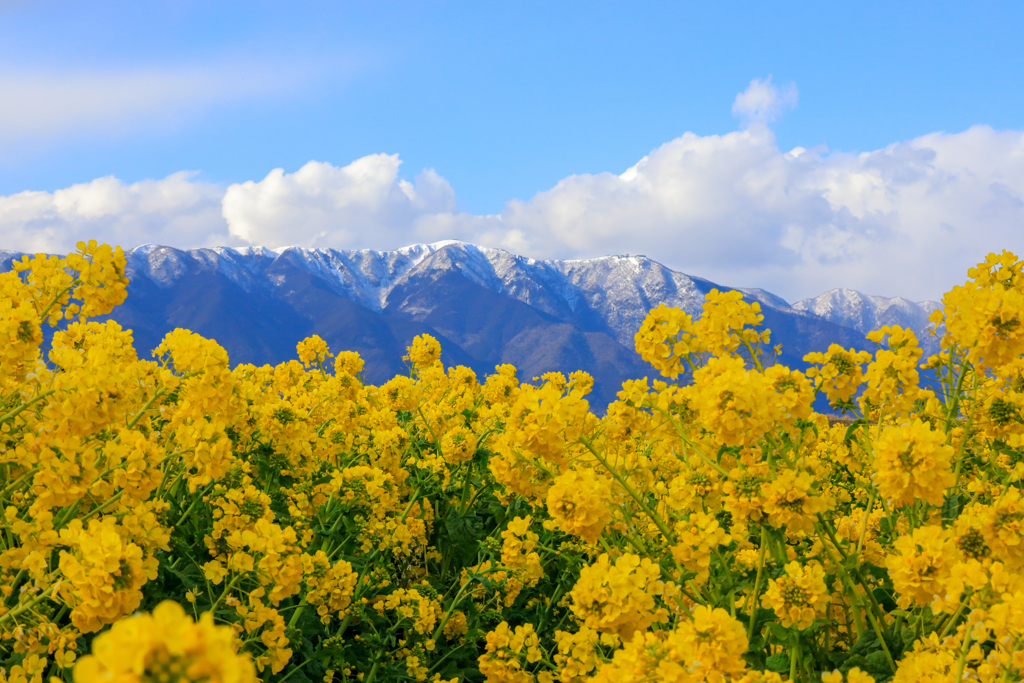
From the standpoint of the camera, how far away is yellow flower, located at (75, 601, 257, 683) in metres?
0.88

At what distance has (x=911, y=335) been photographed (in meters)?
3.18

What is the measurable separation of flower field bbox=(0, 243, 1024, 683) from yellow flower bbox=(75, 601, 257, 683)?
0.88m

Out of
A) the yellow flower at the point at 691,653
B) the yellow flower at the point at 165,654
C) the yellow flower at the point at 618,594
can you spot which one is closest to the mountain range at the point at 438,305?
the yellow flower at the point at 618,594

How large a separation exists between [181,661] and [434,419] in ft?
15.7

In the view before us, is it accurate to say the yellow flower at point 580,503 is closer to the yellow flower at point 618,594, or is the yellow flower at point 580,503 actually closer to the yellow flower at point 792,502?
the yellow flower at point 618,594

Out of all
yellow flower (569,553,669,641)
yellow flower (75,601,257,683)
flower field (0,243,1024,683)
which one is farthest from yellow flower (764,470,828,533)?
yellow flower (75,601,257,683)

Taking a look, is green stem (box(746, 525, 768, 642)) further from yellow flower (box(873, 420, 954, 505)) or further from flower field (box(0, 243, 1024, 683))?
yellow flower (box(873, 420, 954, 505))

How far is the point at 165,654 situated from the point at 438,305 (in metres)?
150

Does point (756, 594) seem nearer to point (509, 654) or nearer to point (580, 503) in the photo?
point (580, 503)

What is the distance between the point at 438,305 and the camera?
14925 cm

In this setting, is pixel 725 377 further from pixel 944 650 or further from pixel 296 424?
pixel 296 424

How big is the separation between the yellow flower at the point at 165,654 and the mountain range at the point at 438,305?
9208cm

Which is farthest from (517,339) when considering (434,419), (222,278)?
(434,419)

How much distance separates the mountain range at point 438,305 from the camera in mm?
114312
